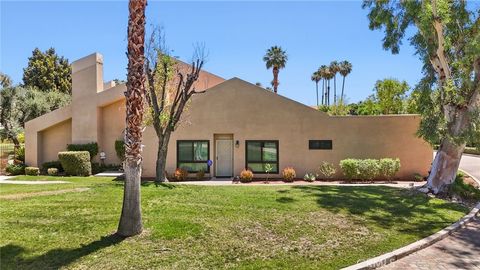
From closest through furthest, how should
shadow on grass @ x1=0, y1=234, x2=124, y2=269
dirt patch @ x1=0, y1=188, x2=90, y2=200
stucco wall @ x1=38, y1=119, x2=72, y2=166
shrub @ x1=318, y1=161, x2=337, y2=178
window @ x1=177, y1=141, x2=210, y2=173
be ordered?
1. shadow on grass @ x1=0, y1=234, x2=124, y2=269
2. dirt patch @ x1=0, y1=188, x2=90, y2=200
3. shrub @ x1=318, y1=161, x2=337, y2=178
4. window @ x1=177, y1=141, x2=210, y2=173
5. stucco wall @ x1=38, y1=119, x2=72, y2=166

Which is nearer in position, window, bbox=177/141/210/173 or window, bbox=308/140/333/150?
window, bbox=308/140/333/150

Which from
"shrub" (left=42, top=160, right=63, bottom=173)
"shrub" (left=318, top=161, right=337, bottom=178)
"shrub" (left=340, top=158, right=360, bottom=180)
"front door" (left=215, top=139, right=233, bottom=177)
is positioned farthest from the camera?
"shrub" (left=42, top=160, right=63, bottom=173)

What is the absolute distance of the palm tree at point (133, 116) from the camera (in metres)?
8.25

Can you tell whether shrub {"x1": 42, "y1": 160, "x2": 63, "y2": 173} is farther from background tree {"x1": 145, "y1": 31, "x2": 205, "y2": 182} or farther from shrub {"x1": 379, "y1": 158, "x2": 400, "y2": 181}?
shrub {"x1": 379, "y1": 158, "x2": 400, "y2": 181}

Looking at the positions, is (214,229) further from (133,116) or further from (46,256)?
(46,256)

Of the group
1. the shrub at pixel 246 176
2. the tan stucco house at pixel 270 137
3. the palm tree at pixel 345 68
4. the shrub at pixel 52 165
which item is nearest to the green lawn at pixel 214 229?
the shrub at pixel 246 176

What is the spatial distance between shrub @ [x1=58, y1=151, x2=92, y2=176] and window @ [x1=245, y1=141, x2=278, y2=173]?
917 centimetres

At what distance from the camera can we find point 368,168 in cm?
1975

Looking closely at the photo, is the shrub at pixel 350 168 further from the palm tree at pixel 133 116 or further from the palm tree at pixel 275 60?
the palm tree at pixel 275 60

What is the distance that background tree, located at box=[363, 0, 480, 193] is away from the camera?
14.5 metres

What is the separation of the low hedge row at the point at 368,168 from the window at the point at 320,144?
1351 mm

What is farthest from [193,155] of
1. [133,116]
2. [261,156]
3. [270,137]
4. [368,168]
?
[133,116]

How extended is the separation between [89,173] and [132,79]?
1576 cm

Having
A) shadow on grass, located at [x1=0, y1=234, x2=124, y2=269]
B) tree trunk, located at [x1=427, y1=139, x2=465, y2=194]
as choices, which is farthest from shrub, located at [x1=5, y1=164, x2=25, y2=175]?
tree trunk, located at [x1=427, y1=139, x2=465, y2=194]
